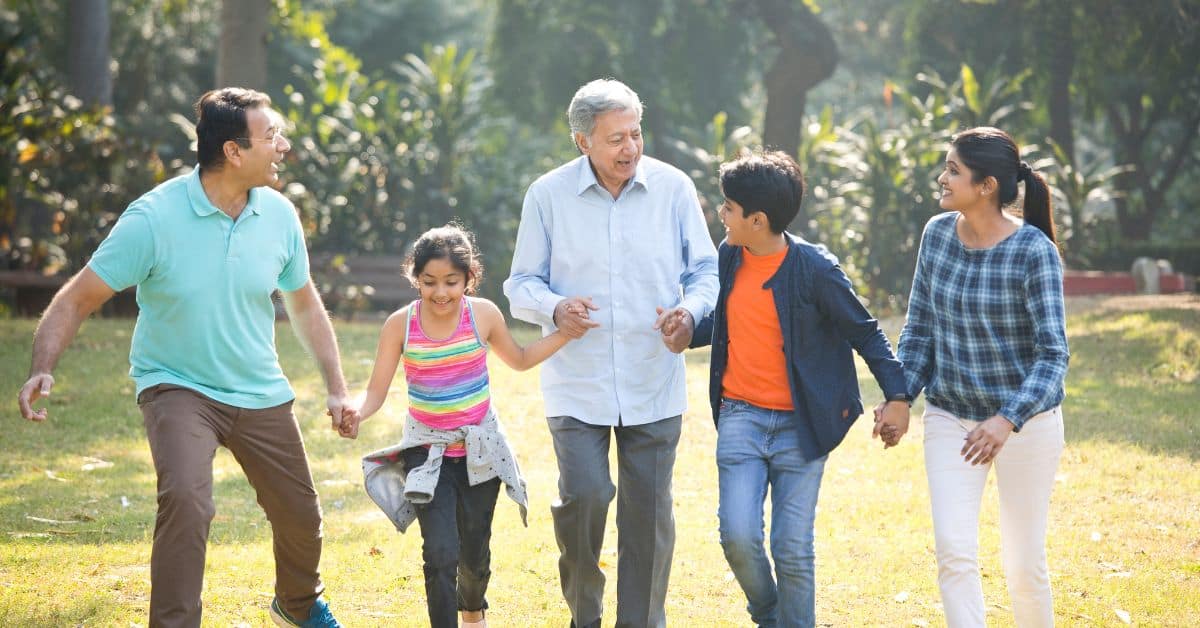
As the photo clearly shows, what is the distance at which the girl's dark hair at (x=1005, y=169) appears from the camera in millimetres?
4777

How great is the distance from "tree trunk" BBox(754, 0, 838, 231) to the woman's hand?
1515cm

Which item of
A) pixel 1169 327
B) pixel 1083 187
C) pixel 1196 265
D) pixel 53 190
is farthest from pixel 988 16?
pixel 53 190

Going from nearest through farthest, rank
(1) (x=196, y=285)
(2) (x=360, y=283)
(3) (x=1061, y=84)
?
(1) (x=196, y=285), (2) (x=360, y=283), (3) (x=1061, y=84)

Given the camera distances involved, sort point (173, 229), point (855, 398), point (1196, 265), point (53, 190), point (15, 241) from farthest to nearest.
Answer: point (1196, 265) < point (15, 241) < point (53, 190) < point (855, 398) < point (173, 229)

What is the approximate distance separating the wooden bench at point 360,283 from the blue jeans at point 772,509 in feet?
39.9

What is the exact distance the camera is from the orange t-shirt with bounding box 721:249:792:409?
497 cm

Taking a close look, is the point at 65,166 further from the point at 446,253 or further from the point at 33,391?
the point at 33,391

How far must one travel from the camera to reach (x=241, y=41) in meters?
16.4

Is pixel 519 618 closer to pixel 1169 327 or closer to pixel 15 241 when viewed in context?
pixel 1169 327

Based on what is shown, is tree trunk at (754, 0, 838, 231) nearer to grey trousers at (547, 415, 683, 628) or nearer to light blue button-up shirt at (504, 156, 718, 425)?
light blue button-up shirt at (504, 156, 718, 425)

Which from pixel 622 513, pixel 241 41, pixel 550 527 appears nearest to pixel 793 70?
pixel 241 41

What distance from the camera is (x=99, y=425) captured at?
396 inches

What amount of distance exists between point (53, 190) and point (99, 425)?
6859 millimetres

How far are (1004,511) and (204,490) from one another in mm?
2685
